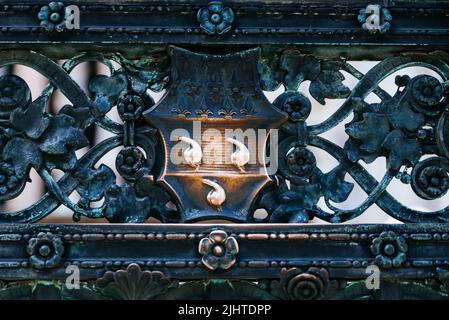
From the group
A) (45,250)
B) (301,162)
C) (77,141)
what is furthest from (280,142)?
(45,250)

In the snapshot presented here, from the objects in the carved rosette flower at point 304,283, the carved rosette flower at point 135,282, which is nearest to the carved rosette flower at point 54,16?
the carved rosette flower at point 135,282

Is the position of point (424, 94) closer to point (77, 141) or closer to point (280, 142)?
point (280, 142)

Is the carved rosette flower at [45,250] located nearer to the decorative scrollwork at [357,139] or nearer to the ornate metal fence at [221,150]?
the ornate metal fence at [221,150]

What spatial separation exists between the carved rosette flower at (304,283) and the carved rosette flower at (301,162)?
0.42m

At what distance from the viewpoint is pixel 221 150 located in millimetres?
5195

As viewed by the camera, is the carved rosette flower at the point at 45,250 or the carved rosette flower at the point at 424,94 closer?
the carved rosette flower at the point at 45,250

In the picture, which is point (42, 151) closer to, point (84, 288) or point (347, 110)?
point (84, 288)

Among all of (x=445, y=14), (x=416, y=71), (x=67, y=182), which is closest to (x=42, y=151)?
(x=67, y=182)

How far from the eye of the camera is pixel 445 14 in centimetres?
537

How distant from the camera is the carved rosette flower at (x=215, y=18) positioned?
525cm

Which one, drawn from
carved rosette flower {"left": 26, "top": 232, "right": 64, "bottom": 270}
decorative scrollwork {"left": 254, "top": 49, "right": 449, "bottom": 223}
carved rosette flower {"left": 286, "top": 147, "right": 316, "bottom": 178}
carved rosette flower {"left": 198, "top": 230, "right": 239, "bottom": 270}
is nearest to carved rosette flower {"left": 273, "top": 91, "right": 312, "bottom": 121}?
decorative scrollwork {"left": 254, "top": 49, "right": 449, "bottom": 223}

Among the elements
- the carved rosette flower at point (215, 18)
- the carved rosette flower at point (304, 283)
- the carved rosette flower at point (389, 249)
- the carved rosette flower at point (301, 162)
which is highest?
the carved rosette flower at point (215, 18)

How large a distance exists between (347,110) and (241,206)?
1.97ft

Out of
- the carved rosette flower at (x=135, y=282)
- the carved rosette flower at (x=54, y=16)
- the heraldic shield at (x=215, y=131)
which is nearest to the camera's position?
the carved rosette flower at (x=135, y=282)
